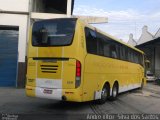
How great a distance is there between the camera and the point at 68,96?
12789 mm

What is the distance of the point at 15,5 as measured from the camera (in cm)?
2352

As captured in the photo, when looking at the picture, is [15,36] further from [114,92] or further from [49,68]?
[49,68]

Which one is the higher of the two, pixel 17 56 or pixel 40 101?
pixel 17 56

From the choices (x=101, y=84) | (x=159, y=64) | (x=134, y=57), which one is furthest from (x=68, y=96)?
(x=159, y=64)

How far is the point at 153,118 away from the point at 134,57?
11131 mm

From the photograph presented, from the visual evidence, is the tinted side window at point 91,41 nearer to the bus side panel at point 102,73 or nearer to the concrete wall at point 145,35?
the bus side panel at point 102,73

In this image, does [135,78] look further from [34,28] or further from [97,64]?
[34,28]

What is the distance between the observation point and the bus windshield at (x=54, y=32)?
1316cm

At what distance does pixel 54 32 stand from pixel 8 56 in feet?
37.6

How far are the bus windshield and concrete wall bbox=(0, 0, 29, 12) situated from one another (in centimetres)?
990

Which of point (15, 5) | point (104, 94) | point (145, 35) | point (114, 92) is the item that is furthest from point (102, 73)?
point (145, 35)

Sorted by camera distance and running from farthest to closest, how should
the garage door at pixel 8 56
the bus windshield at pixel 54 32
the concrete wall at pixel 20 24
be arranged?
the garage door at pixel 8 56 < the concrete wall at pixel 20 24 < the bus windshield at pixel 54 32

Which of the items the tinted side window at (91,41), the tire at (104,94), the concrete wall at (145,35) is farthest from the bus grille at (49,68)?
the concrete wall at (145,35)

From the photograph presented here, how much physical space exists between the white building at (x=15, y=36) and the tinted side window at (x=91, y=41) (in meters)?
9.87
